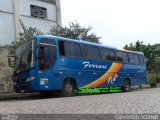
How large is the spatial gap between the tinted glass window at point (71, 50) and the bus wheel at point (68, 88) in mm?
1524

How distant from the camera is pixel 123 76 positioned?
29.0 meters

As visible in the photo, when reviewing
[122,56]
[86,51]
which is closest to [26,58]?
[86,51]

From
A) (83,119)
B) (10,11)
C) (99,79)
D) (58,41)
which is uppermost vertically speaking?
(10,11)

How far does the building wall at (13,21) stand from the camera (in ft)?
105

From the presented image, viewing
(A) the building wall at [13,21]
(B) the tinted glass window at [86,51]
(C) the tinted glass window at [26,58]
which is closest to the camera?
(C) the tinted glass window at [26,58]

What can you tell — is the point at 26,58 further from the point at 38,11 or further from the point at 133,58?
the point at 38,11

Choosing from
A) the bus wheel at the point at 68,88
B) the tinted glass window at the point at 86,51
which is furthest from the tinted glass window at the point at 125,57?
the bus wheel at the point at 68,88

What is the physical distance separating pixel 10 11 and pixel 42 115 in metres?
24.2

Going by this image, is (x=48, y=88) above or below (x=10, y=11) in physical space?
below

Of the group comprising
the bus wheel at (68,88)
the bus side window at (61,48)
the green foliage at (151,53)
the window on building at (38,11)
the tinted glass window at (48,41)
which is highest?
the window on building at (38,11)

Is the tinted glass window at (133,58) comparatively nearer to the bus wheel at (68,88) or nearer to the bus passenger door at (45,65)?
the bus wheel at (68,88)

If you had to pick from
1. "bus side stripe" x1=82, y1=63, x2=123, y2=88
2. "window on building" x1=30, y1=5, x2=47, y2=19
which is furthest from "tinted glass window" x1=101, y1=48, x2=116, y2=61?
"window on building" x1=30, y1=5, x2=47, y2=19

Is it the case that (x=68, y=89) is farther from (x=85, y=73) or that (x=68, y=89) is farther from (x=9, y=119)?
(x=9, y=119)

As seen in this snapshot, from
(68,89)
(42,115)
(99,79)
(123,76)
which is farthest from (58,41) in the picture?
(42,115)
